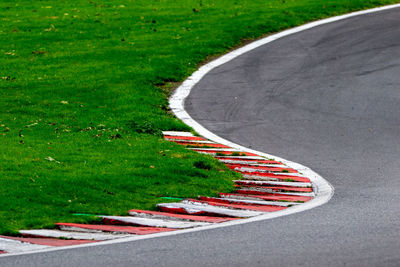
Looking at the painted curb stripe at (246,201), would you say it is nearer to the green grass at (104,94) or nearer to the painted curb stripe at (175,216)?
the green grass at (104,94)

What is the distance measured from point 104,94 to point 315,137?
5.67 m

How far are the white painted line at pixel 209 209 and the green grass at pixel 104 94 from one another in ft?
1.16

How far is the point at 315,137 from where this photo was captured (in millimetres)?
14477

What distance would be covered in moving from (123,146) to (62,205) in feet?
12.0

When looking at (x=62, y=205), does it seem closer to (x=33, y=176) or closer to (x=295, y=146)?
(x=33, y=176)

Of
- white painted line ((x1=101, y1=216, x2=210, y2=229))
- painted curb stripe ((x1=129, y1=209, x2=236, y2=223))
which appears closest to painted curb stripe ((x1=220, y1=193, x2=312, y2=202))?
painted curb stripe ((x1=129, y1=209, x2=236, y2=223))

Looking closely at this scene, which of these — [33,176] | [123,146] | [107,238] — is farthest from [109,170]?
[107,238]

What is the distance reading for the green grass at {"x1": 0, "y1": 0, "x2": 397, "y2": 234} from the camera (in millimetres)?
9891

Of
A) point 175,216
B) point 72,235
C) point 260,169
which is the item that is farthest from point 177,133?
point 72,235

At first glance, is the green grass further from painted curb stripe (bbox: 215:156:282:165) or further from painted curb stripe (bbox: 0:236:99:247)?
painted curb stripe (bbox: 215:156:282:165)

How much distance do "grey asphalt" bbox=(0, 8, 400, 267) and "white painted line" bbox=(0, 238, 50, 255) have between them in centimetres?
33

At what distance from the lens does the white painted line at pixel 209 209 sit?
9.30 m

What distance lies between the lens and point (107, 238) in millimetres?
8070

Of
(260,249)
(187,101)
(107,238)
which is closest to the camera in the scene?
(260,249)
